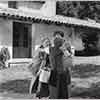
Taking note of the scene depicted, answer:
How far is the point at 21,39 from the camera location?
10273 millimetres

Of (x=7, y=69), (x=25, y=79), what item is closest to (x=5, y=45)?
(x=7, y=69)

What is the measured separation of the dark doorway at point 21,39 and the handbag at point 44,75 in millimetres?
4992

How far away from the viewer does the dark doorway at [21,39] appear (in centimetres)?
1021

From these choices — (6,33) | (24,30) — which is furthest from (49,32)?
(6,33)

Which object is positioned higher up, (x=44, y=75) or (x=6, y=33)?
(x=6, y=33)

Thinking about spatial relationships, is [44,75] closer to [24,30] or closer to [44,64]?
[44,64]

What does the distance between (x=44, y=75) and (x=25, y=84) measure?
2264mm

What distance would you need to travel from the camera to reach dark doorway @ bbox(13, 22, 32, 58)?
1021 centimetres

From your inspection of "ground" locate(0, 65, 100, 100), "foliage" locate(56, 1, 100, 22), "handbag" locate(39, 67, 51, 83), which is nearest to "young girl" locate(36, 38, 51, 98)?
"handbag" locate(39, 67, 51, 83)

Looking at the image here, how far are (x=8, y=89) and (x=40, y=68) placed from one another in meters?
1.71

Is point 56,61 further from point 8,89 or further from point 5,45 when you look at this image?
Answer: point 5,45

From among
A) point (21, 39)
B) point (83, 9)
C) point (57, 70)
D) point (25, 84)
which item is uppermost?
point (83, 9)

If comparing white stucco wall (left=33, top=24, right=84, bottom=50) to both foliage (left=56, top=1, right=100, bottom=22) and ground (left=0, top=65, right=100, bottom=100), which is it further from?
ground (left=0, top=65, right=100, bottom=100)

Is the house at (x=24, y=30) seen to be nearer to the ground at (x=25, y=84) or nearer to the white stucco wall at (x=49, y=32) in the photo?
the white stucco wall at (x=49, y=32)
